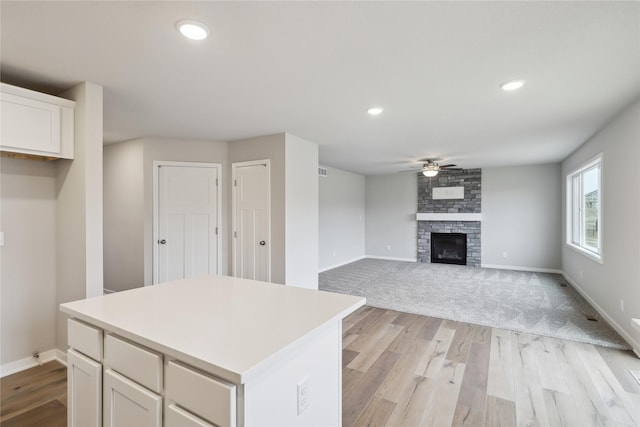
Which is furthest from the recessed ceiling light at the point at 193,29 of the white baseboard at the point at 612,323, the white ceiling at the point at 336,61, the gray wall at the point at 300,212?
the white baseboard at the point at 612,323

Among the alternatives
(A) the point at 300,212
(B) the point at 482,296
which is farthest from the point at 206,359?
(B) the point at 482,296

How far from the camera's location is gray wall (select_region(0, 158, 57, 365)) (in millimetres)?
2459

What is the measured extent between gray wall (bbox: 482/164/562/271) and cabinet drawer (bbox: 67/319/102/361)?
7.73 m

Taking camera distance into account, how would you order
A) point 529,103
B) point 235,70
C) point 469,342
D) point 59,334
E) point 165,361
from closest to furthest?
point 165,361 < point 235,70 < point 59,334 < point 529,103 < point 469,342

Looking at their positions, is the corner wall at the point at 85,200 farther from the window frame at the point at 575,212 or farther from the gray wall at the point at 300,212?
the window frame at the point at 575,212

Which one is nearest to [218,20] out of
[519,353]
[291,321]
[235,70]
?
[235,70]

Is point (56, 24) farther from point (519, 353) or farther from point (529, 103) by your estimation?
point (519, 353)

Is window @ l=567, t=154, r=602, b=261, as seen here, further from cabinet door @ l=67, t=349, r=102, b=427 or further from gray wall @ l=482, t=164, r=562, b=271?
cabinet door @ l=67, t=349, r=102, b=427

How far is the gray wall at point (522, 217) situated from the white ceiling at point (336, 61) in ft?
10.8

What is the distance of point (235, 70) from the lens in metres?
2.23

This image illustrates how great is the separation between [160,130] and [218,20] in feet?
8.93

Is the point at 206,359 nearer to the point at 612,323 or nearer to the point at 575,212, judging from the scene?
the point at 612,323

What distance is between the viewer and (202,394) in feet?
3.13

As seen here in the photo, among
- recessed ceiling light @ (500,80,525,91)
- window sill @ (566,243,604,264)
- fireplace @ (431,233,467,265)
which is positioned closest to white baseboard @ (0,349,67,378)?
Result: recessed ceiling light @ (500,80,525,91)
